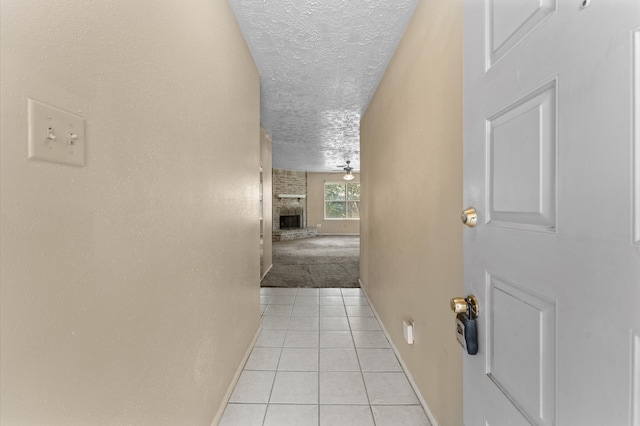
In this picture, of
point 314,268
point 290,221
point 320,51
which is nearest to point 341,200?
point 290,221

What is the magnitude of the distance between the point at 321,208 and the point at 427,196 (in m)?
9.23

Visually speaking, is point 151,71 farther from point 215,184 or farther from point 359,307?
point 359,307

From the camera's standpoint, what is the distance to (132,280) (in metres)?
0.82

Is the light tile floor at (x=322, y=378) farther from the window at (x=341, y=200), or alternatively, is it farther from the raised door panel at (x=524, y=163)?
the window at (x=341, y=200)

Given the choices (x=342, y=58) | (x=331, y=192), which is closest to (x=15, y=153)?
(x=342, y=58)

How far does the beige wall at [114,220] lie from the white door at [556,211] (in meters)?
0.99

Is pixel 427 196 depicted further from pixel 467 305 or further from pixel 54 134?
pixel 54 134

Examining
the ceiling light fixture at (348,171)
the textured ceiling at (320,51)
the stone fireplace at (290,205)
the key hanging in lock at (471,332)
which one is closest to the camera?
the key hanging in lock at (471,332)

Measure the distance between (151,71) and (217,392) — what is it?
1584mm

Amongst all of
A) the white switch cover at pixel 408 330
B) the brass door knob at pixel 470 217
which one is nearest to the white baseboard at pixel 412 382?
the white switch cover at pixel 408 330

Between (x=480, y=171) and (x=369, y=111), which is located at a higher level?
(x=369, y=111)

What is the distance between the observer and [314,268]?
203 inches

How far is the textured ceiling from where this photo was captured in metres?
1.64

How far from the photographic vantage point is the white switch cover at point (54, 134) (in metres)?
0.54
